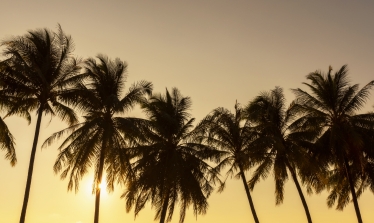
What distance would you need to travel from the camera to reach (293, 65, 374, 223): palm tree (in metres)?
30.4

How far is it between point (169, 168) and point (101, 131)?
520cm

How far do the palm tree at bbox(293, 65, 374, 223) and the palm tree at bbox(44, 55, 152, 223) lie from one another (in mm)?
12081

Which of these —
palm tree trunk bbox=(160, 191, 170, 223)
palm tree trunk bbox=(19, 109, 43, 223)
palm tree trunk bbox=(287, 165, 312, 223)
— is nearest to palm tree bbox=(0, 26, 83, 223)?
palm tree trunk bbox=(19, 109, 43, 223)

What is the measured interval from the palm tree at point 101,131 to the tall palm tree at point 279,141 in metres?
9.08

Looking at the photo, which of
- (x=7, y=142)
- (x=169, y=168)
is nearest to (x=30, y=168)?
(x=7, y=142)

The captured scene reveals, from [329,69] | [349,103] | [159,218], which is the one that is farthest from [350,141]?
[159,218]

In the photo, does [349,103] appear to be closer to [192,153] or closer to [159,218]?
[192,153]

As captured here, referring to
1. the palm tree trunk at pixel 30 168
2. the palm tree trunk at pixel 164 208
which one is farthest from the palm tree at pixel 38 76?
the palm tree trunk at pixel 164 208

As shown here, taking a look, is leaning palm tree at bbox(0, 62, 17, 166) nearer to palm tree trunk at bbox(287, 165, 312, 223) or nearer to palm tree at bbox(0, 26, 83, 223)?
palm tree at bbox(0, 26, 83, 223)

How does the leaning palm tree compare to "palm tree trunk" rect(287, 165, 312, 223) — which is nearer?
the leaning palm tree

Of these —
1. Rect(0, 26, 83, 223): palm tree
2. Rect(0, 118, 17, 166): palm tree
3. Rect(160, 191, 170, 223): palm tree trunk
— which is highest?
Rect(0, 26, 83, 223): palm tree

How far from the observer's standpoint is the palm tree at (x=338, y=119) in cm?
3041

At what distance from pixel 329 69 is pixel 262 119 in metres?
6.12

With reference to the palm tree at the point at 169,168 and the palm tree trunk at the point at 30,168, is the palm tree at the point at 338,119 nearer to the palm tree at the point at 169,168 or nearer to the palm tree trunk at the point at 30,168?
the palm tree at the point at 169,168
